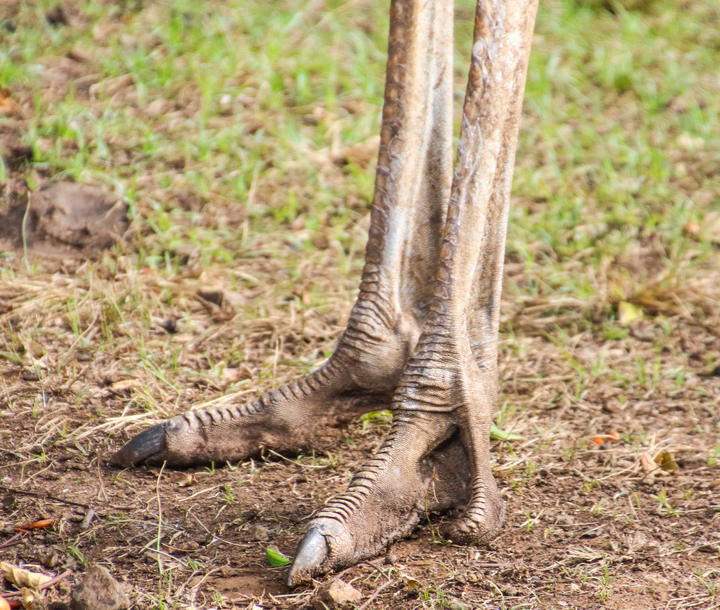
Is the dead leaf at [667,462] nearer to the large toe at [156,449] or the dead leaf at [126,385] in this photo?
the large toe at [156,449]

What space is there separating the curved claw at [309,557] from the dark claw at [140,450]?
0.78 meters

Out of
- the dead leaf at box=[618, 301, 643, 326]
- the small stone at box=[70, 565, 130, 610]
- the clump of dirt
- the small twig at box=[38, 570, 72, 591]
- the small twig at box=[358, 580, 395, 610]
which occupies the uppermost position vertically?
the clump of dirt

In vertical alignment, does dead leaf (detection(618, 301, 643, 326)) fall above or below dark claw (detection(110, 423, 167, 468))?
above

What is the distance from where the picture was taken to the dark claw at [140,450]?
278cm

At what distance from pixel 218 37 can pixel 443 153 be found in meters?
3.59

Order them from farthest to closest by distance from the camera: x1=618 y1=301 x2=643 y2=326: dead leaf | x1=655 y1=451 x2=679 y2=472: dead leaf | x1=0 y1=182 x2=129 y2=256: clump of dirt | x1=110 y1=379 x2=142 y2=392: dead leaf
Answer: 1. x1=0 y1=182 x2=129 y2=256: clump of dirt
2. x1=618 y1=301 x2=643 y2=326: dead leaf
3. x1=110 y1=379 x2=142 y2=392: dead leaf
4. x1=655 y1=451 x2=679 y2=472: dead leaf

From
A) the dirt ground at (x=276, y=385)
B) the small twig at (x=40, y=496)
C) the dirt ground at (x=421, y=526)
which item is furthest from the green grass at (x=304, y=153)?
the small twig at (x=40, y=496)

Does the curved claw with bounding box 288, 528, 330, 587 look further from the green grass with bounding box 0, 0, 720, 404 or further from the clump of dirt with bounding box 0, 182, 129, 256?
the clump of dirt with bounding box 0, 182, 129, 256

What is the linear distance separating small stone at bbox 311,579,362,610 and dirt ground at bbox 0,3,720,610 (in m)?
0.06

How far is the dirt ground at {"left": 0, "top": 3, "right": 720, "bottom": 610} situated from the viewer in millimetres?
2301

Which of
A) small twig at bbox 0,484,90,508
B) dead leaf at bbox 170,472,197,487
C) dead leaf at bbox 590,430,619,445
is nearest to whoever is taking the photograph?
small twig at bbox 0,484,90,508

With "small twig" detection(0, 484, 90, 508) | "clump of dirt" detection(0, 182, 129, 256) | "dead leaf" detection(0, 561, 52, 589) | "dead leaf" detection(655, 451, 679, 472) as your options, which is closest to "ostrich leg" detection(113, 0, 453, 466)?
"small twig" detection(0, 484, 90, 508)

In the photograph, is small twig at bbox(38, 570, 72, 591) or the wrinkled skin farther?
the wrinkled skin

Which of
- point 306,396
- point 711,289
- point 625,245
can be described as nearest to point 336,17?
point 625,245
